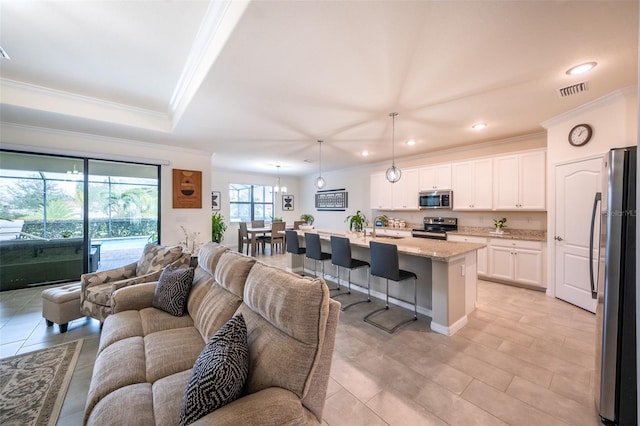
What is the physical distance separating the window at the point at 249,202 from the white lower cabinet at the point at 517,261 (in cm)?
692

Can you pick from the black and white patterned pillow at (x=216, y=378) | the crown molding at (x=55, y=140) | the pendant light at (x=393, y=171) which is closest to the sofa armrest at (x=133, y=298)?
the black and white patterned pillow at (x=216, y=378)

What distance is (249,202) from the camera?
28.9ft

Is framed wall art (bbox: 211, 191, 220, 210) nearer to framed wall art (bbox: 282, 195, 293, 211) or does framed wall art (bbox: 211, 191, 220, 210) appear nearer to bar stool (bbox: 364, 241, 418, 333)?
framed wall art (bbox: 282, 195, 293, 211)

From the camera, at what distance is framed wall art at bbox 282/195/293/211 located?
9.33 m

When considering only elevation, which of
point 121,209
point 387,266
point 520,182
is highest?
point 520,182

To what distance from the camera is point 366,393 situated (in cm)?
179

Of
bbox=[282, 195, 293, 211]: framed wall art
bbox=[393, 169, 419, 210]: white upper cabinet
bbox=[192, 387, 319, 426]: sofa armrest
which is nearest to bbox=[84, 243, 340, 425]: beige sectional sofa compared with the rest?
bbox=[192, 387, 319, 426]: sofa armrest

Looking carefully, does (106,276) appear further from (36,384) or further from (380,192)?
(380,192)

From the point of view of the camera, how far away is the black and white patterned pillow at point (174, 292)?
2.11 meters

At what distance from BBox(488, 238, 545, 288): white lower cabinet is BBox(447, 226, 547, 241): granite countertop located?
66 millimetres

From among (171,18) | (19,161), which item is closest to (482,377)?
(171,18)

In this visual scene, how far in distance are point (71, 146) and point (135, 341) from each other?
4.24 metres

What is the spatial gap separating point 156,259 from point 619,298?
390cm

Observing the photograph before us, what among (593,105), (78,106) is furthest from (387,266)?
(78,106)
